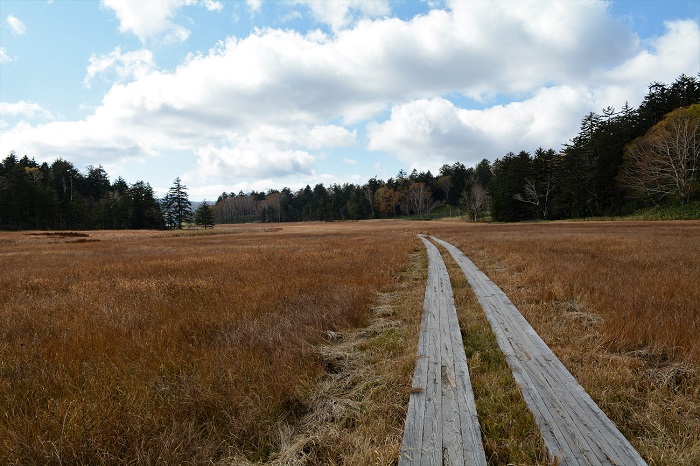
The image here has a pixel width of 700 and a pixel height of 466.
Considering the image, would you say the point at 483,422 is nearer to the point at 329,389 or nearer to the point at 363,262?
the point at 329,389

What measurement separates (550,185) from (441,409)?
3082 inches

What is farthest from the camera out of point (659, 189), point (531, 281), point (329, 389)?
point (659, 189)

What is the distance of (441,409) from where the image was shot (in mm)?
2916

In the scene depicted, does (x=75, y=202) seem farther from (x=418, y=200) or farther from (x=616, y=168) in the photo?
(x=616, y=168)

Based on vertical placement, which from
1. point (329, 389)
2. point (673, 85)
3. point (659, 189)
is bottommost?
point (329, 389)

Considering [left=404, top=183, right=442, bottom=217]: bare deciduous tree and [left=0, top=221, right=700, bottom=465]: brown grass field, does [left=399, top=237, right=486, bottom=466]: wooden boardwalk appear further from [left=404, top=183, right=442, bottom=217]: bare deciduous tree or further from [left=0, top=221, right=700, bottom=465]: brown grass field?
[left=404, top=183, right=442, bottom=217]: bare deciduous tree

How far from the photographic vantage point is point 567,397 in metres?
3.12

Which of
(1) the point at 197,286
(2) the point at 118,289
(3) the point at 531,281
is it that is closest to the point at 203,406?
(1) the point at 197,286

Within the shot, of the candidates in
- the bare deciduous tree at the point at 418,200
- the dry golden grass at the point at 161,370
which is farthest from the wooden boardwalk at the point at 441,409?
the bare deciduous tree at the point at 418,200

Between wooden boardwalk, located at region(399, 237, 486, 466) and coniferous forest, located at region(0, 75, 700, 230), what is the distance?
5723 centimetres

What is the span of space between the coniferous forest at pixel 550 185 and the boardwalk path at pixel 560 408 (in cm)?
5633

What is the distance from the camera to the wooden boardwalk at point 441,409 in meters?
2.35

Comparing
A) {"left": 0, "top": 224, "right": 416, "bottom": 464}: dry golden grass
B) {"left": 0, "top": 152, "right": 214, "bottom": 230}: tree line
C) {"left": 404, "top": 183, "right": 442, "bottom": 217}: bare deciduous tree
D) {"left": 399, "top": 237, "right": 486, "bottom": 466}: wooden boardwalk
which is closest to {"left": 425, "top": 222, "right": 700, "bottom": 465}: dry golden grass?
{"left": 399, "top": 237, "right": 486, "bottom": 466}: wooden boardwalk

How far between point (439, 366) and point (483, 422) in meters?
0.96
